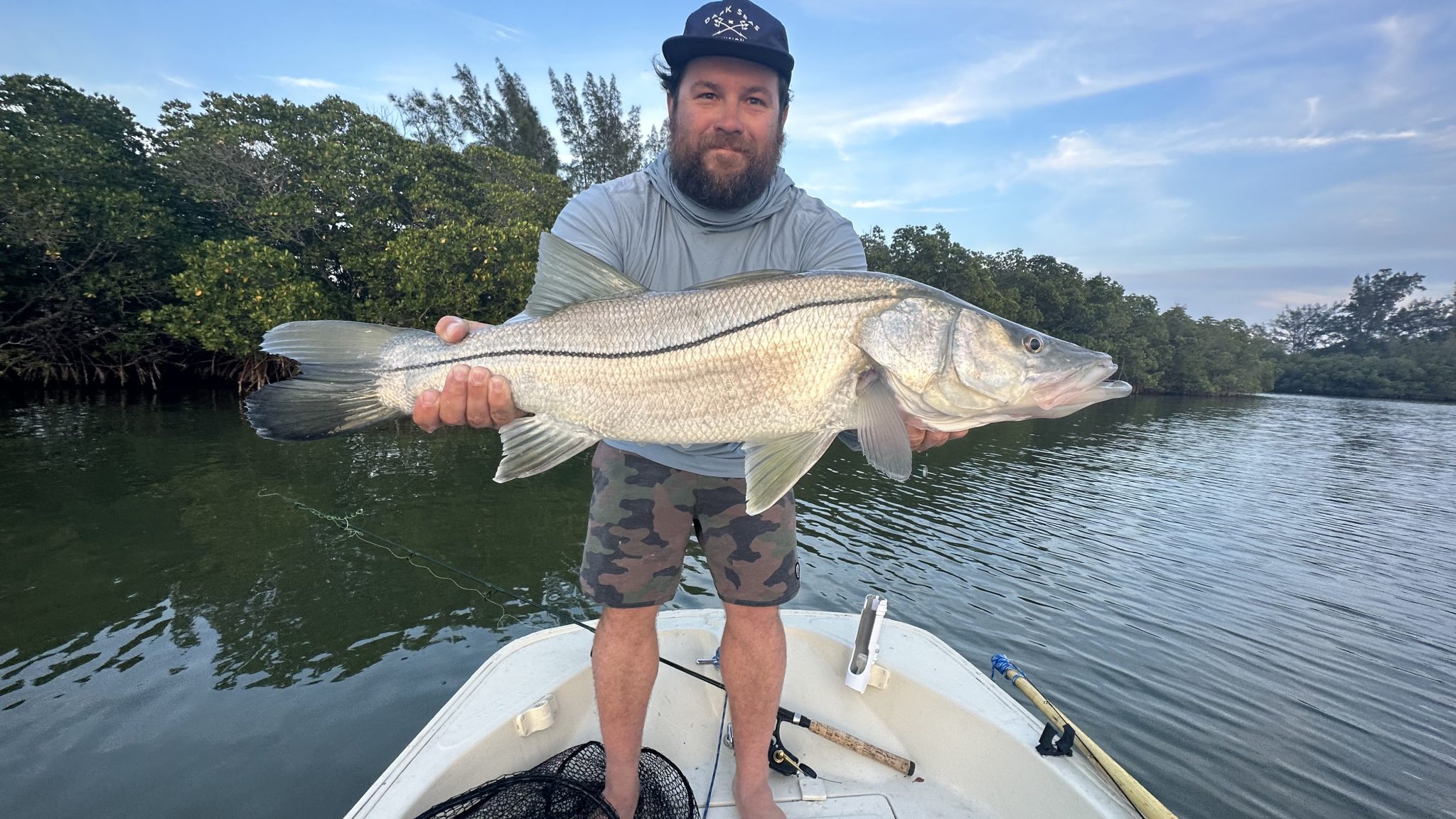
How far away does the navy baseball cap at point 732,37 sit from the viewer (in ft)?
7.58

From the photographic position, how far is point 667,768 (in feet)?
9.17

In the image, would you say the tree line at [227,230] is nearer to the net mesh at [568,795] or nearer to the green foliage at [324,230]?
the green foliage at [324,230]

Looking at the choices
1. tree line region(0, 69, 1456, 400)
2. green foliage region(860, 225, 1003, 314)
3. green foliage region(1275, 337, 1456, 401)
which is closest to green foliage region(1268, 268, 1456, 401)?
green foliage region(1275, 337, 1456, 401)

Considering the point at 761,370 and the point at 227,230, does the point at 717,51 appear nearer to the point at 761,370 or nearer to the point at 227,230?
the point at 761,370

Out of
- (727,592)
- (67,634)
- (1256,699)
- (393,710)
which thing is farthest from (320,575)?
(1256,699)

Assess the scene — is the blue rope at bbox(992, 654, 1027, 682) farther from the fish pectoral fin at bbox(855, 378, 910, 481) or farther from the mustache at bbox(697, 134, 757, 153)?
the mustache at bbox(697, 134, 757, 153)

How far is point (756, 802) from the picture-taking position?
2637 millimetres

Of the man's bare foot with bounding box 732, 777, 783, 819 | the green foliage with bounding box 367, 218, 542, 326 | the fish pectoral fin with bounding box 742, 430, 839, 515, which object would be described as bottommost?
the man's bare foot with bounding box 732, 777, 783, 819

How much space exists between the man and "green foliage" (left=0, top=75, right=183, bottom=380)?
77.0 ft

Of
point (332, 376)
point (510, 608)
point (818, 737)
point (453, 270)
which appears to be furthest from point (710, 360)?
point (453, 270)

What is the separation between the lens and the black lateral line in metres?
2.28

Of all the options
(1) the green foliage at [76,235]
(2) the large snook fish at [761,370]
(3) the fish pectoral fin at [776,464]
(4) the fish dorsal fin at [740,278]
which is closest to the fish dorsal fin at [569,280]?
(2) the large snook fish at [761,370]

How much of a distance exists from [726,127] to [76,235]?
24.8 metres

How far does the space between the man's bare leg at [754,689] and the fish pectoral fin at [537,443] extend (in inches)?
38.3
